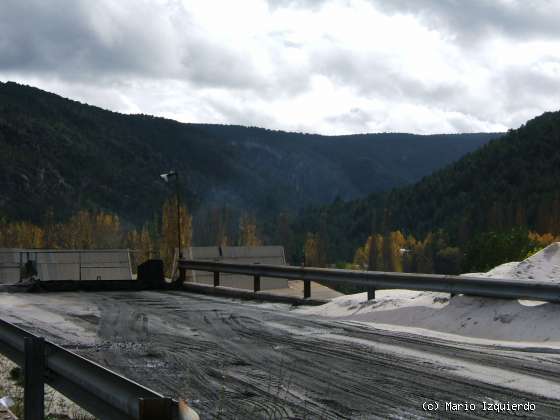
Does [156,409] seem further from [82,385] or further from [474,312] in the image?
[474,312]

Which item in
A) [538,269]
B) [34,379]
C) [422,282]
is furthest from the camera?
[422,282]

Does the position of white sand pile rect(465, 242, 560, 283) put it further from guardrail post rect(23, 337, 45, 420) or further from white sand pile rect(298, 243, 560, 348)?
guardrail post rect(23, 337, 45, 420)

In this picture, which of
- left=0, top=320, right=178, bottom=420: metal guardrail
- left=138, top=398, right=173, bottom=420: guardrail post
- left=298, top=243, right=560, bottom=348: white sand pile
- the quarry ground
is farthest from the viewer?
left=298, top=243, right=560, bottom=348: white sand pile

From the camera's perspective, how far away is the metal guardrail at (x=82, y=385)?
4.39 metres

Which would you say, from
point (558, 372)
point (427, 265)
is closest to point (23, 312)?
point (558, 372)

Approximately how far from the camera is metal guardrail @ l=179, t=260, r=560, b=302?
458 inches

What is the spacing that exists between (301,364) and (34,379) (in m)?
3.42

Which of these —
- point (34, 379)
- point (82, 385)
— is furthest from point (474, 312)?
point (82, 385)

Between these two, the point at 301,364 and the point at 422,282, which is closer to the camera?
the point at 301,364

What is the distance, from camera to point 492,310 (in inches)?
487

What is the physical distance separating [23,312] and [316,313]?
19.3 feet

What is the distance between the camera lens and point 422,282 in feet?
45.8

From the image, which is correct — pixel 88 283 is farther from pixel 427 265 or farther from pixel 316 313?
pixel 427 265

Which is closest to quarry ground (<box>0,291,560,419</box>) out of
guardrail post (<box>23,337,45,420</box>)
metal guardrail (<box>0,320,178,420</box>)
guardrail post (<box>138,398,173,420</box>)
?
metal guardrail (<box>0,320,178,420</box>)
